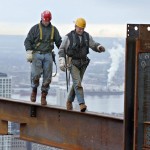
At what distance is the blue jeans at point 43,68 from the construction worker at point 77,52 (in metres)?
0.98

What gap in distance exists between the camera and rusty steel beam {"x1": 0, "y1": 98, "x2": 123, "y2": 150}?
39.8 feet

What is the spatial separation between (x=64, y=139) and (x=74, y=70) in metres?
1.22

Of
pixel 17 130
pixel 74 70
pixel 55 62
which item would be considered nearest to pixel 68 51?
pixel 74 70

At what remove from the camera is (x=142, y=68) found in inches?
368

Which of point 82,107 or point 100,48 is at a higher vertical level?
point 100,48

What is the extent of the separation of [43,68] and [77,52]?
1.28 metres

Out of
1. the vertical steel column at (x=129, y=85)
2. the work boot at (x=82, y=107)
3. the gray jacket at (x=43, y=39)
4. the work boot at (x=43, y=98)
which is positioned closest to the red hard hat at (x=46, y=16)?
the gray jacket at (x=43, y=39)

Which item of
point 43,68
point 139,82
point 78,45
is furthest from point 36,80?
point 139,82

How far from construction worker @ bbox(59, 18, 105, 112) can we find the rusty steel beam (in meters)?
0.30

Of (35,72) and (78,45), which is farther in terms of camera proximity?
(35,72)

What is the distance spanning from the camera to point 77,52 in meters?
13.3

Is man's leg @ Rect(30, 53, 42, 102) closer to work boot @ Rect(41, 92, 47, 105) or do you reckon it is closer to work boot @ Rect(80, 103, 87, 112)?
work boot @ Rect(41, 92, 47, 105)

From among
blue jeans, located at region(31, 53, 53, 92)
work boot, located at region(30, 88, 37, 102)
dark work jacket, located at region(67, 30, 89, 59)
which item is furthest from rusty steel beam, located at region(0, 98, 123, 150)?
dark work jacket, located at region(67, 30, 89, 59)

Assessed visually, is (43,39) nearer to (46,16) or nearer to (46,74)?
(46,16)
